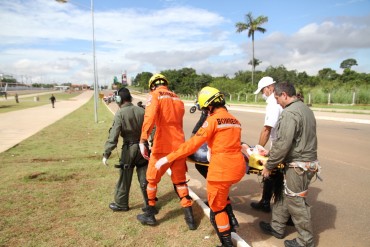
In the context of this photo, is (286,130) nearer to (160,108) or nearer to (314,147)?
(314,147)

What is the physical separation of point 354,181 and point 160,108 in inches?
177

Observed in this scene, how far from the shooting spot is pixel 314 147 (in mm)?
3428

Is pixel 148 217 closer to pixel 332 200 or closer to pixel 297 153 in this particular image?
pixel 297 153

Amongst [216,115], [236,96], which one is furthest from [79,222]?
[236,96]

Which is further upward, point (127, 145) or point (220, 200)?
point (127, 145)

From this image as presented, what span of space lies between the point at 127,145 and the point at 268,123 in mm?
2202

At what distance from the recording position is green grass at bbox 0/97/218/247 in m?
3.87

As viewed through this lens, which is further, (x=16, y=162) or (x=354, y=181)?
(x=16, y=162)

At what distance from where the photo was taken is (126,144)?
4652 mm

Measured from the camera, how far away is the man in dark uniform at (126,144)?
14.6ft

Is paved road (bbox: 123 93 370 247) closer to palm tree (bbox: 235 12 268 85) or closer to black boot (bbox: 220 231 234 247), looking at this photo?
black boot (bbox: 220 231 234 247)

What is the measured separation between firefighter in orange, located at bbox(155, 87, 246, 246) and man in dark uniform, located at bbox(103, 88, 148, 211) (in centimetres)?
136

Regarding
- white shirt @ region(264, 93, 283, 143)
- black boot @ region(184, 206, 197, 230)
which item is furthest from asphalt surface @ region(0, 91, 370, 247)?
white shirt @ region(264, 93, 283, 143)

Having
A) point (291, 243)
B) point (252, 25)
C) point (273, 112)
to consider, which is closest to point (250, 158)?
point (273, 112)
